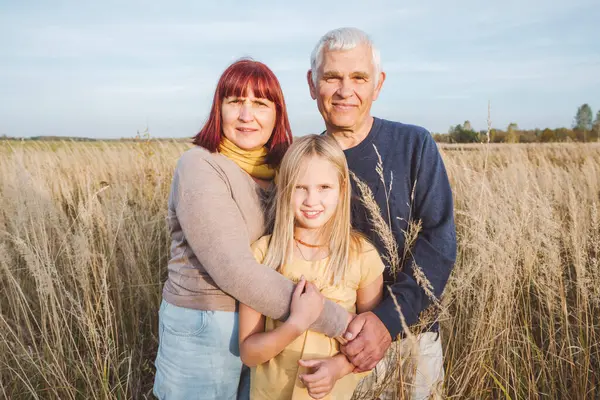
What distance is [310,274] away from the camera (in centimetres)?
177

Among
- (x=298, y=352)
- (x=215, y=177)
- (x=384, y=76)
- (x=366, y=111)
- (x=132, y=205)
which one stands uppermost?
(x=384, y=76)

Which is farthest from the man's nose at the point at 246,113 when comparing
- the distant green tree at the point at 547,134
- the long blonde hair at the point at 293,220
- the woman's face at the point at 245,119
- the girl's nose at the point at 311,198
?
the distant green tree at the point at 547,134

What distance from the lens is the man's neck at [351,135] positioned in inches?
87.4

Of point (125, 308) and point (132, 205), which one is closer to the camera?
point (125, 308)

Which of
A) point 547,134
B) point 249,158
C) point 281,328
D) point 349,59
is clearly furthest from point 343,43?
point 547,134

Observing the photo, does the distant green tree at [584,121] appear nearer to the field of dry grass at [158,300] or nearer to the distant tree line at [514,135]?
the distant tree line at [514,135]

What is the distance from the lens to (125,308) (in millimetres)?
2949

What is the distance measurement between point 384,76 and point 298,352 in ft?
5.05

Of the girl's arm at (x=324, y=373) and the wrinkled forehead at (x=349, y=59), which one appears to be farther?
the wrinkled forehead at (x=349, y=59)

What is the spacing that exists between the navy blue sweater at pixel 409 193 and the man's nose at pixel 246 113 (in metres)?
0.56

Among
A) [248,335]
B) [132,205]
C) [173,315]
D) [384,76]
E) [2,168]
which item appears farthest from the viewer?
[2,168]

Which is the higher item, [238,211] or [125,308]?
[238,211]

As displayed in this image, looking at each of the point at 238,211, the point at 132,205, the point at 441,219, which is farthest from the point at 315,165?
the point at 132,205

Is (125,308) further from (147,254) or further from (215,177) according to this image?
(215,177)
